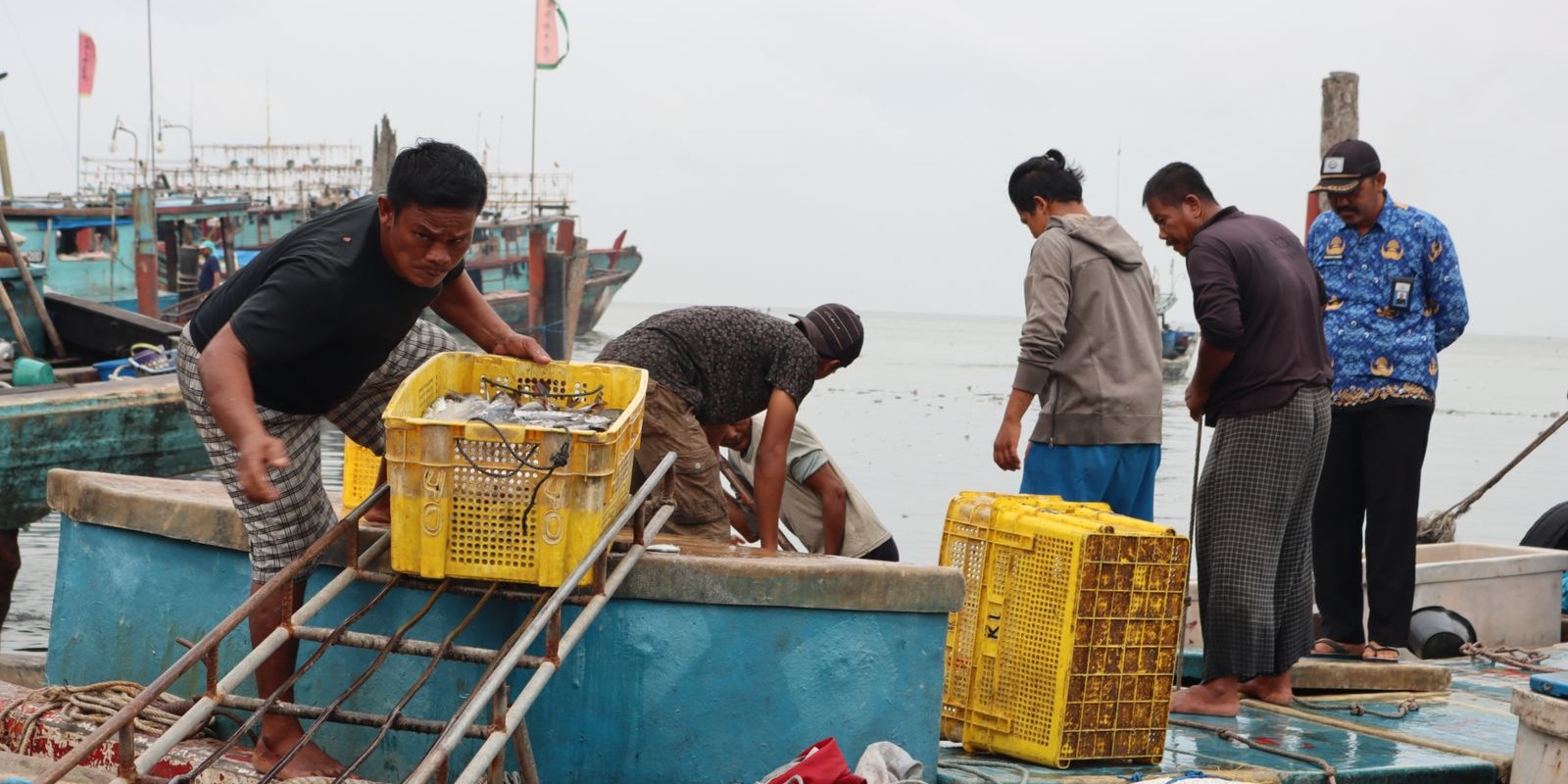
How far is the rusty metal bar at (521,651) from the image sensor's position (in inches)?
122

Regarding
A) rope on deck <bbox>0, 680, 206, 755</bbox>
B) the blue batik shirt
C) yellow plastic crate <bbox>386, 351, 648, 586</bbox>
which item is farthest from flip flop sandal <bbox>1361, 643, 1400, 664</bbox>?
rope on deck <bbox>0, 680, 206, 755</bbox>

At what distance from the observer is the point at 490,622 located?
4266mm

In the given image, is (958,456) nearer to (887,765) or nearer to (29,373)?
(29,373)

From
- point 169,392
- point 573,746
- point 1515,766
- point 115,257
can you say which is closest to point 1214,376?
point 1515,766

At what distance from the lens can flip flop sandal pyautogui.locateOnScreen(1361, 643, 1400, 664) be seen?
20.7 ft

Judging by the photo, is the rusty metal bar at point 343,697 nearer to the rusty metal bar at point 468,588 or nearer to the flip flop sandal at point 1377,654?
the rusty metal bar at point 468,588

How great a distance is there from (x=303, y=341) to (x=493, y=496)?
1.96 feet

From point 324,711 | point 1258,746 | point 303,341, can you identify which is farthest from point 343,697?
point 1258,746

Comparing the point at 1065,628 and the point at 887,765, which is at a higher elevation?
the point at 1065,628

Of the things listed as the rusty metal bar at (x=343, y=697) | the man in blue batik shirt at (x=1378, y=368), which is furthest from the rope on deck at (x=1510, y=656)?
the rusty metal bar at (x=343, y=697)

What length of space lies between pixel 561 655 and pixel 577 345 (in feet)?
191

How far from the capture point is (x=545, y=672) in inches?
139

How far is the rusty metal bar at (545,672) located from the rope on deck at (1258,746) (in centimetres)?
203

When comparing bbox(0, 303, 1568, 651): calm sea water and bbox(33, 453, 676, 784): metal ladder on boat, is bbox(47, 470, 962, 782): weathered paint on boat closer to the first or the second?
bbox(33, 453, 676, 784): metal ladder on boat
